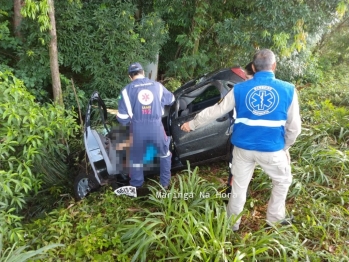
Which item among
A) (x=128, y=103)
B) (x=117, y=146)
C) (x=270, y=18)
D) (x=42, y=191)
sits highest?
(x=270, y=18)

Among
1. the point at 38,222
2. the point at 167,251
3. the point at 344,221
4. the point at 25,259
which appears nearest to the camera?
the point at 25,259

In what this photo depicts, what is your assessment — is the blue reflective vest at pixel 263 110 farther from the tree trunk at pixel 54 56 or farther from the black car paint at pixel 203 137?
the tree trunk at pixel 54 56

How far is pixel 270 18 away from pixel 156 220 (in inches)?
164

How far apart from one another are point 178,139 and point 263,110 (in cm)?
161

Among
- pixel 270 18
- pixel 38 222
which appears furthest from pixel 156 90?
pixel 270 18

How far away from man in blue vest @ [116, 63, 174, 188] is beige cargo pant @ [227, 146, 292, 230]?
96 cm

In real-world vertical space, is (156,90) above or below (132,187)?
above

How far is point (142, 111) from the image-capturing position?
3055mm

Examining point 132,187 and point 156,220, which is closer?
point 156,220

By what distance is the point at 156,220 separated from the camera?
2.65 metres

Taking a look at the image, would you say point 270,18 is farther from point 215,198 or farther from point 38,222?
point 38,222

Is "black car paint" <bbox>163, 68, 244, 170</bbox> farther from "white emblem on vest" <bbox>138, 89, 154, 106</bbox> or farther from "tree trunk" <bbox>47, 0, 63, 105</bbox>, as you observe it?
"tree trunk" <bbox>47, 0, 63, 105</bbox>

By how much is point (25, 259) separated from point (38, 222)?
37.8 inches

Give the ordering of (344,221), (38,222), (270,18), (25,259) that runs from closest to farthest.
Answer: (25,259)
(344,221)
(38,222)
(270,18)
